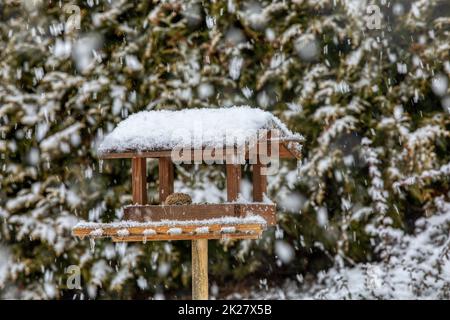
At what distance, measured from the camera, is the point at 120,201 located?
6.99 m

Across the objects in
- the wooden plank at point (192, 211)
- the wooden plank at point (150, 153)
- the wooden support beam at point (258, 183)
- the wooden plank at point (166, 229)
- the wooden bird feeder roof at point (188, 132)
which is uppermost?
the wooden bird feeder roof at point (188, 132)

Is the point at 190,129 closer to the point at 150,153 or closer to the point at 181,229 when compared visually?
the point at 150,153

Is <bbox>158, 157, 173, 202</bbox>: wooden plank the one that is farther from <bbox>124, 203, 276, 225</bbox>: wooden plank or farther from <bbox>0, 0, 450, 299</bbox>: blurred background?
<bbox>0, 0, 450, 299</bbox>: blurred background

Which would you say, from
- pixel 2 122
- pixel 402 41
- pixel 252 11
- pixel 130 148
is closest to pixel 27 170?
pixel 2 122

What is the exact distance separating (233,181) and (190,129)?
1.42 ft

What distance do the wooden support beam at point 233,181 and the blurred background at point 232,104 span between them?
2856mm

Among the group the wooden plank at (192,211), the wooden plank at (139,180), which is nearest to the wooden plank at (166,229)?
the wooden plank at (192,211)

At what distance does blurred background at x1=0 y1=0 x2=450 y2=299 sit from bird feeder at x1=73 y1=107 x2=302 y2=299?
8.89 ft

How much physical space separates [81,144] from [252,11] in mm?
2378

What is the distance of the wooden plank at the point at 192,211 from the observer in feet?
12.6

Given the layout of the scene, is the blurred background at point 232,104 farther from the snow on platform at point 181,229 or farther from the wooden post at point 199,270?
the snow on platform at point 181,229

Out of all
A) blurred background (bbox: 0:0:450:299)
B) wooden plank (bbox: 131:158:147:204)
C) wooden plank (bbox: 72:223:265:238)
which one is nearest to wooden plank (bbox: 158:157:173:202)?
wooden plank (bbox: 131:158:147:204)

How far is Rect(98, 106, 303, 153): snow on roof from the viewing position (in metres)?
3.74
